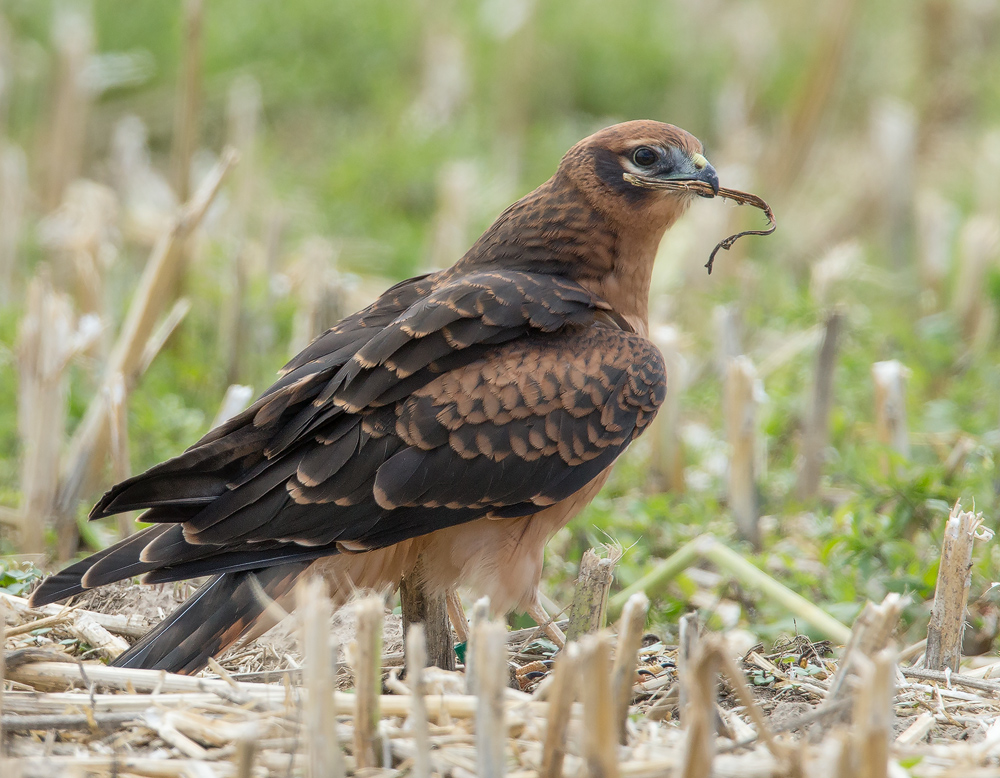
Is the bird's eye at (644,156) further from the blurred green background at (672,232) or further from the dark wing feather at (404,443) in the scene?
the blurred green background at (672,232)

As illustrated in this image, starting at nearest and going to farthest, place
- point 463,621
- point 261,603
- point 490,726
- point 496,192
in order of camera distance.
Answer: point 490,726 → point 261,603 → point 463,621 → point 496,192

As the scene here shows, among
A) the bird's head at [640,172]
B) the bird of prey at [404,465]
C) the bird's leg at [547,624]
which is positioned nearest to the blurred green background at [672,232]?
the bird's leg at [547,624]

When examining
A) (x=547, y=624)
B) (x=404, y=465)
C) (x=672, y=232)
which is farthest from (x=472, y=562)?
(x=672, y=232)

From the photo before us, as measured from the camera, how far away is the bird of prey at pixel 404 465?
11.9 ft

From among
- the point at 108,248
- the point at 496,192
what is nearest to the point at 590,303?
the point at 108,248

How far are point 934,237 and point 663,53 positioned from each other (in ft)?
15.6

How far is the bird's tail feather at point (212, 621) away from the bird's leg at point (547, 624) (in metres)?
0.82

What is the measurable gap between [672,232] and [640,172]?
180 inches

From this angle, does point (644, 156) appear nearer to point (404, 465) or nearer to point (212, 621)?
point (404, 465)

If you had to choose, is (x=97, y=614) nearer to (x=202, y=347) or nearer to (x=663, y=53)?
(x=202, y=347)

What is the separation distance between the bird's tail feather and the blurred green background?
1507mm

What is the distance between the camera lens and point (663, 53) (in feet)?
38.3

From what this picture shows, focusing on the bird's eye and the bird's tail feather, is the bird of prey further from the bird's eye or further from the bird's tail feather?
the bird's eye

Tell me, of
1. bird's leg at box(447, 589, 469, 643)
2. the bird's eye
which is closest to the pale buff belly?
bird's leg at box(447, 589, 469, 643)
